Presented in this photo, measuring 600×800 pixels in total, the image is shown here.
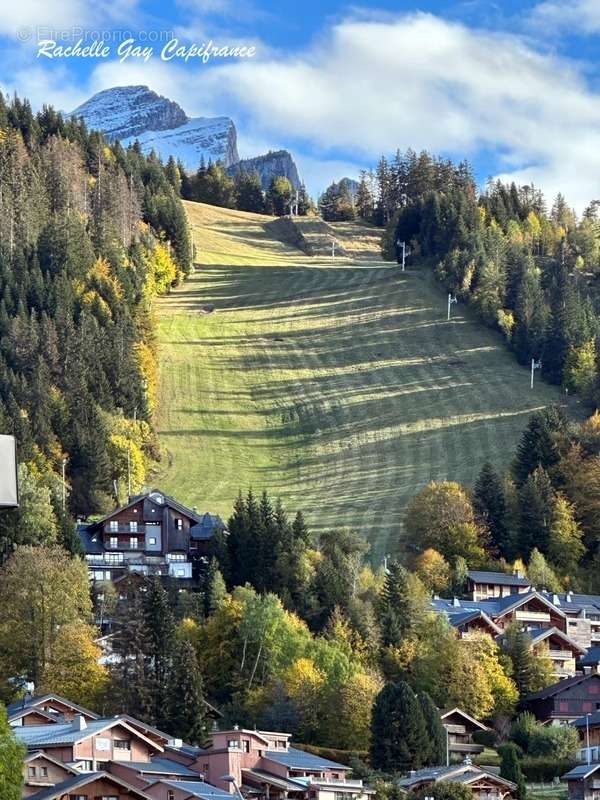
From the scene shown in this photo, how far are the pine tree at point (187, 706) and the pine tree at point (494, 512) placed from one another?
44117 millimetres

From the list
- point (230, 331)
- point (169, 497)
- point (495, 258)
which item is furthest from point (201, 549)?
point (495, 258)

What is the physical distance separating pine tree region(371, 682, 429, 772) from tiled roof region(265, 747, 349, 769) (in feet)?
7.50

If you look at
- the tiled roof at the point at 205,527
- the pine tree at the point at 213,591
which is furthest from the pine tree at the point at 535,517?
the pine tree at the point at 213,591

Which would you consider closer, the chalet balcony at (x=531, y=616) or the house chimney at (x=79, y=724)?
the house chimney at (x=79, y=724)

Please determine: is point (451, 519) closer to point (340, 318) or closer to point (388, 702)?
point (388, 702)

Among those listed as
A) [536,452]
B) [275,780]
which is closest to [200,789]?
[275,780]

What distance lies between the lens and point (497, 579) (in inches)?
5005

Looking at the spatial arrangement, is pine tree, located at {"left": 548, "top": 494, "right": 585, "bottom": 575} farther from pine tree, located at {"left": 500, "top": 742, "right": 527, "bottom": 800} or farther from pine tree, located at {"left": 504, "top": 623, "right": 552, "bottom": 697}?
pine tree, located at {"left": 500, "top": 742, "right": 527, "bottom": 800}

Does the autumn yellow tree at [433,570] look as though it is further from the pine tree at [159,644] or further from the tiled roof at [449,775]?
the tiled roof at [449,775]

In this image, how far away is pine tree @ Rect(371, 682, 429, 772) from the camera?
91812mm

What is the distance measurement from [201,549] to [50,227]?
2387 inches

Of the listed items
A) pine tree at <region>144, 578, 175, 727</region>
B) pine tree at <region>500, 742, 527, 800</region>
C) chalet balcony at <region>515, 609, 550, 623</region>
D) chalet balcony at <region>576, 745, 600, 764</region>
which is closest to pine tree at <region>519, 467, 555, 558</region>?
chalet balcony at <region>515, 609, 550, 623</region>

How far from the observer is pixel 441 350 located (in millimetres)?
182625

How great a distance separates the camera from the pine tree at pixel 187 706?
9438cm
